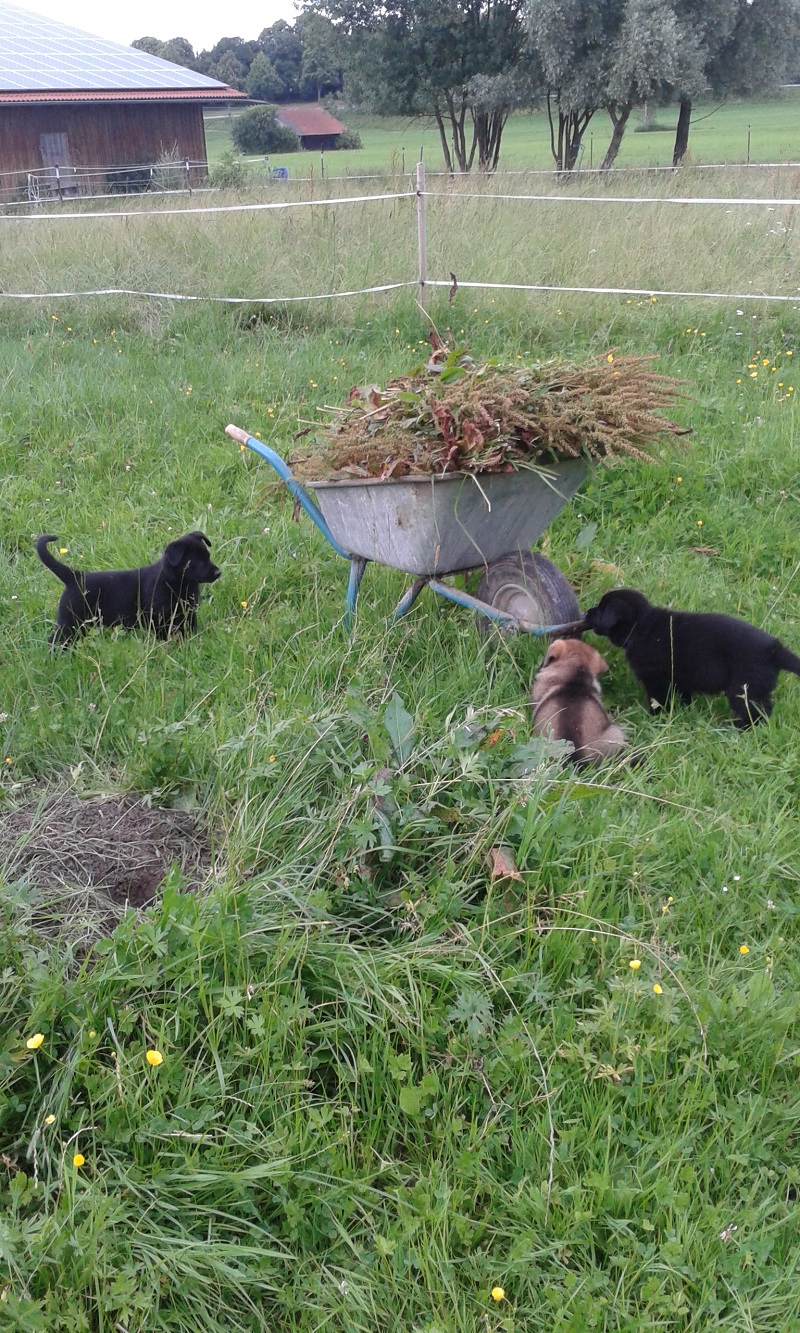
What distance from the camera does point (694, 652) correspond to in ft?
13.0

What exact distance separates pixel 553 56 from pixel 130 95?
14.1 meters

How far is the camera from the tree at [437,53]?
2936 cm

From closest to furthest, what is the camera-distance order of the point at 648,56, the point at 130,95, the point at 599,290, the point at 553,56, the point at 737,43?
1. the point at 599,290
2. the point at 648,56
3. the point at 553,56
4. the point at 737,43
5. the point at 130,95

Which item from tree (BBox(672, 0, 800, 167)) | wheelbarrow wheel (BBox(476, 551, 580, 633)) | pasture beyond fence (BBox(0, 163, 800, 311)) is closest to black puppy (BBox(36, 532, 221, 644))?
wheelbarrow wheel (BBox(476, 551, 580, 633))

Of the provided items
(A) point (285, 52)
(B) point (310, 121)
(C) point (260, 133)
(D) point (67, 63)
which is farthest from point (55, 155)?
(A) point (285, 52)

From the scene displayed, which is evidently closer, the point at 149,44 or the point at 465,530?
the point at 465,530

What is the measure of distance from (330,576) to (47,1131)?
3.36m

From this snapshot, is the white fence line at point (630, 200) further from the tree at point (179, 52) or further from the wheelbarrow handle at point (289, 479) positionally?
the tree at point (179, 52)

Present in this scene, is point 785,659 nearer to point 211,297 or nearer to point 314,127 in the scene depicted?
point 211,297

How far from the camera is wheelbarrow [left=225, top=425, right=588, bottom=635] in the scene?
152 inches

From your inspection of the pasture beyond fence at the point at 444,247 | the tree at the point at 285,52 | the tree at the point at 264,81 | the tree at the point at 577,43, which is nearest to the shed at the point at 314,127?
the tree at the point at 264,81

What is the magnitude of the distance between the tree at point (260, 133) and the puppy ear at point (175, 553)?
52.2 metres

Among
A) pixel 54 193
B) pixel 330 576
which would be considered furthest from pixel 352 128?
pixel 330 576

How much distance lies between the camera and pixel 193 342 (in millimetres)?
9047
